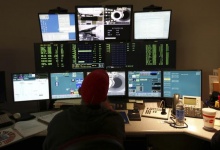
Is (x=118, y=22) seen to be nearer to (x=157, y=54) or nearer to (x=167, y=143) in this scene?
(x=157, y=54)

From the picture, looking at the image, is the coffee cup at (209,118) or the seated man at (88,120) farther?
the coffee cup at (209,118)

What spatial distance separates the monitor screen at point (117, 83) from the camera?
261 centimetres

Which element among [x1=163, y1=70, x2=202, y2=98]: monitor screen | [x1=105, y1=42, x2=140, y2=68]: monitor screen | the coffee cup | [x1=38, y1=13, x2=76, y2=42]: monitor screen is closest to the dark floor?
[x1=163, y1=70, x2=202, y2=98]: monitor screen

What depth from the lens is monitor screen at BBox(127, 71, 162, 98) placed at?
2.57 meters

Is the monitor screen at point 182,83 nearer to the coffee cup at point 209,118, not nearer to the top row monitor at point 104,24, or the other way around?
the top row monitor at point 104,24

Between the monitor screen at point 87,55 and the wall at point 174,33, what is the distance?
67 cm

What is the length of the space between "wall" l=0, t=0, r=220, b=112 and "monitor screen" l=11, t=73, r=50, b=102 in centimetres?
47

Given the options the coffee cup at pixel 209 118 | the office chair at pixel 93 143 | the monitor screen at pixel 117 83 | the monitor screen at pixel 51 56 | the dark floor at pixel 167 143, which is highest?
the monitor screen at pixel 51 56

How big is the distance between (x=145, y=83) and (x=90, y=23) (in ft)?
2.96

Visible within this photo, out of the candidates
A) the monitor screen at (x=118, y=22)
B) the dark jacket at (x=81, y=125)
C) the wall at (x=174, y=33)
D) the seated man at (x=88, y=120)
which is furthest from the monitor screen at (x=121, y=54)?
the dark jacket at (x=81, y=125)

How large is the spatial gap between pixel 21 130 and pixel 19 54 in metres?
1.19

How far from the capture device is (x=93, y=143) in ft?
3.42

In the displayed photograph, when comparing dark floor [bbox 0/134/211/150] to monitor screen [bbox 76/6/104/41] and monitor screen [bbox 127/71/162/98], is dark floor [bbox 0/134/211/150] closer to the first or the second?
monitor screen [bbox 127/71/162/98]

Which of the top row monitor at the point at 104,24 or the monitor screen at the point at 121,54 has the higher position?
the top row monitor at the point at 104,24
